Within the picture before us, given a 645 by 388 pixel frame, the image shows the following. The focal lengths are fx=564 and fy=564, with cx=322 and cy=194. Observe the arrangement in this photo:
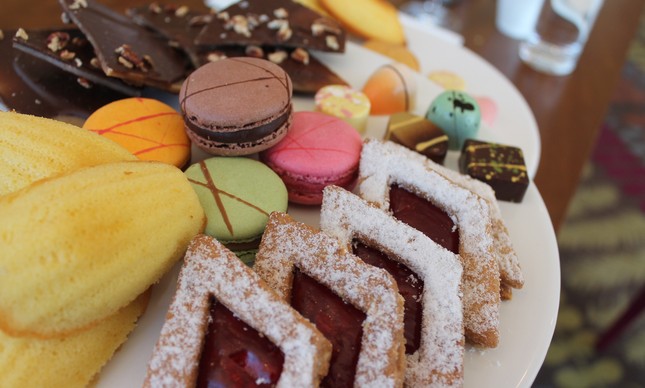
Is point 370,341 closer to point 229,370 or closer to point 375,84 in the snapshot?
point 229,370

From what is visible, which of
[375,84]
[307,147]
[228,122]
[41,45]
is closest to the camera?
[228,122]

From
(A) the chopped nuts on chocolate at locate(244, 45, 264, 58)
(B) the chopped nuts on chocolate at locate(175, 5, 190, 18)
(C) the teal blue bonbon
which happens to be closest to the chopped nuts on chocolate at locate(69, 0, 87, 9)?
(B) the chopped nuts on chocolate at locate(175, 5, 190, 18)

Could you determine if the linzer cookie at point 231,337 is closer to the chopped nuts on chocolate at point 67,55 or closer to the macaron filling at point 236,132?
the macaron filling at point 236,132

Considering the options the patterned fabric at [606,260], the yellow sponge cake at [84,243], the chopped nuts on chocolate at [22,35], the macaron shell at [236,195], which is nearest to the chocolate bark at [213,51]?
the chopped nuts on chocolate at [22,35]

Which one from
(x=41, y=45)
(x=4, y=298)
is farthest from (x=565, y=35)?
(x=4, y=298)

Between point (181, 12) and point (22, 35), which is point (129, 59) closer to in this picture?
point (22, 35)

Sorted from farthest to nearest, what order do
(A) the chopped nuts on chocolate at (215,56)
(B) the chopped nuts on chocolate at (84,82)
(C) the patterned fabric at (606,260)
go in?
1. (C) the patterned fabric at (606,260)
2. (A) the chopped nuts on chocolate at (215,56)
3. (B) the chopped nuts on chocolate at (84,82)

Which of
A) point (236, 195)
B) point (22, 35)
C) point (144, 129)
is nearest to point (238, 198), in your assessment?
point (236, 195)
